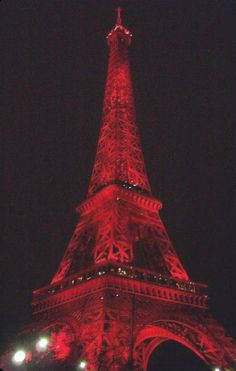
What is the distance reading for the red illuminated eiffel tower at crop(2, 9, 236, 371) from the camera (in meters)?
18.3

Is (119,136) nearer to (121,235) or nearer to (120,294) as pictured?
(121,235)

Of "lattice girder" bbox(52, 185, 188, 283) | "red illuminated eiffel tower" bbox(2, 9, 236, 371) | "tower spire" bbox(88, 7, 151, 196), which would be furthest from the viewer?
"tower spire" bbox(88, 7, 151, 196)

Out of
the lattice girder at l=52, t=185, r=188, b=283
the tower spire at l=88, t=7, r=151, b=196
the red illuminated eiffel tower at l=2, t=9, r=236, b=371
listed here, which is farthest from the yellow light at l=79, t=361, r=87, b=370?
the tower spire at l=88, t=7, r=151, b=196

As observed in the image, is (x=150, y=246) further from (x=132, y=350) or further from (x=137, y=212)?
(x=132, y=350)

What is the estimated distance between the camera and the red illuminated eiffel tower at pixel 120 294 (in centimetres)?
1831

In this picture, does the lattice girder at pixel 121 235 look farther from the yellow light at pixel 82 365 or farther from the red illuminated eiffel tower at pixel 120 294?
the yellow light at pixel 82 365

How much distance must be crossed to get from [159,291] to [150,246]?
4.05 meters

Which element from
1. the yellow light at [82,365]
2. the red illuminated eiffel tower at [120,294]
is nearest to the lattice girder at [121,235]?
the red illuminated eiffel tower at [120,294]

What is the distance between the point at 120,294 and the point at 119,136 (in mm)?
15369

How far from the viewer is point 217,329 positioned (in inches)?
838

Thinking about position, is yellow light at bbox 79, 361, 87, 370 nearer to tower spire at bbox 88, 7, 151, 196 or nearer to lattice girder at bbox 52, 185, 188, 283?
lattice girder at bbox 52, 185, 188, 283

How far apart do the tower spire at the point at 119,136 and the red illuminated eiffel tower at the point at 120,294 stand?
12 centimetres

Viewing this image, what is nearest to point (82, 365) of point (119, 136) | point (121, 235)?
point (121, 235)

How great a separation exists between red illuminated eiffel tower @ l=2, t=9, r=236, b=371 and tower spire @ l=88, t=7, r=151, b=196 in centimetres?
12
